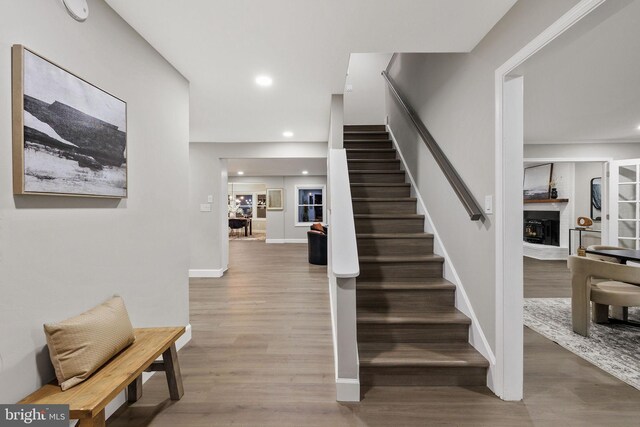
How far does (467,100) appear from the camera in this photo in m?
2.13

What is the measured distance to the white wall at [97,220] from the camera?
3.65 ft

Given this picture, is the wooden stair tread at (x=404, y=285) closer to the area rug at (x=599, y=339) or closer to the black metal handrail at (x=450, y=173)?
the black metal handrail at (x=450, y=173)

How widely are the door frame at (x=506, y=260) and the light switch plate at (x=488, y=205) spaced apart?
61 millimetres

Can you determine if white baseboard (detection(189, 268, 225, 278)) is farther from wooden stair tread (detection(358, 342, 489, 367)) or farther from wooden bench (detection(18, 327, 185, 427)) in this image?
wooden stair tread (detection(358, 342, 489, 367))

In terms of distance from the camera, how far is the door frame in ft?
5.58

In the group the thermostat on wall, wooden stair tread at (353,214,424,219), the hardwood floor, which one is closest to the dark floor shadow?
the thermostat on wall

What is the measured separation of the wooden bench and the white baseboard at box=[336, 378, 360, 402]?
1052mm

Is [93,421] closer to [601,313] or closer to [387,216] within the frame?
[387,216]

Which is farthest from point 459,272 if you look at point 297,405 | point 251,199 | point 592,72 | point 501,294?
point 251,199

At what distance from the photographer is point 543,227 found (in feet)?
22.7

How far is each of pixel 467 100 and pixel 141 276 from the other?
9.05ft

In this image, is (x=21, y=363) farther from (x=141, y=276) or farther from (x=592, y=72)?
(x=592, y=72)

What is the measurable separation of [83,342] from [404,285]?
212cm

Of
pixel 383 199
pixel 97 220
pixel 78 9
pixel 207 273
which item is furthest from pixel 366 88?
pixel 97 220
